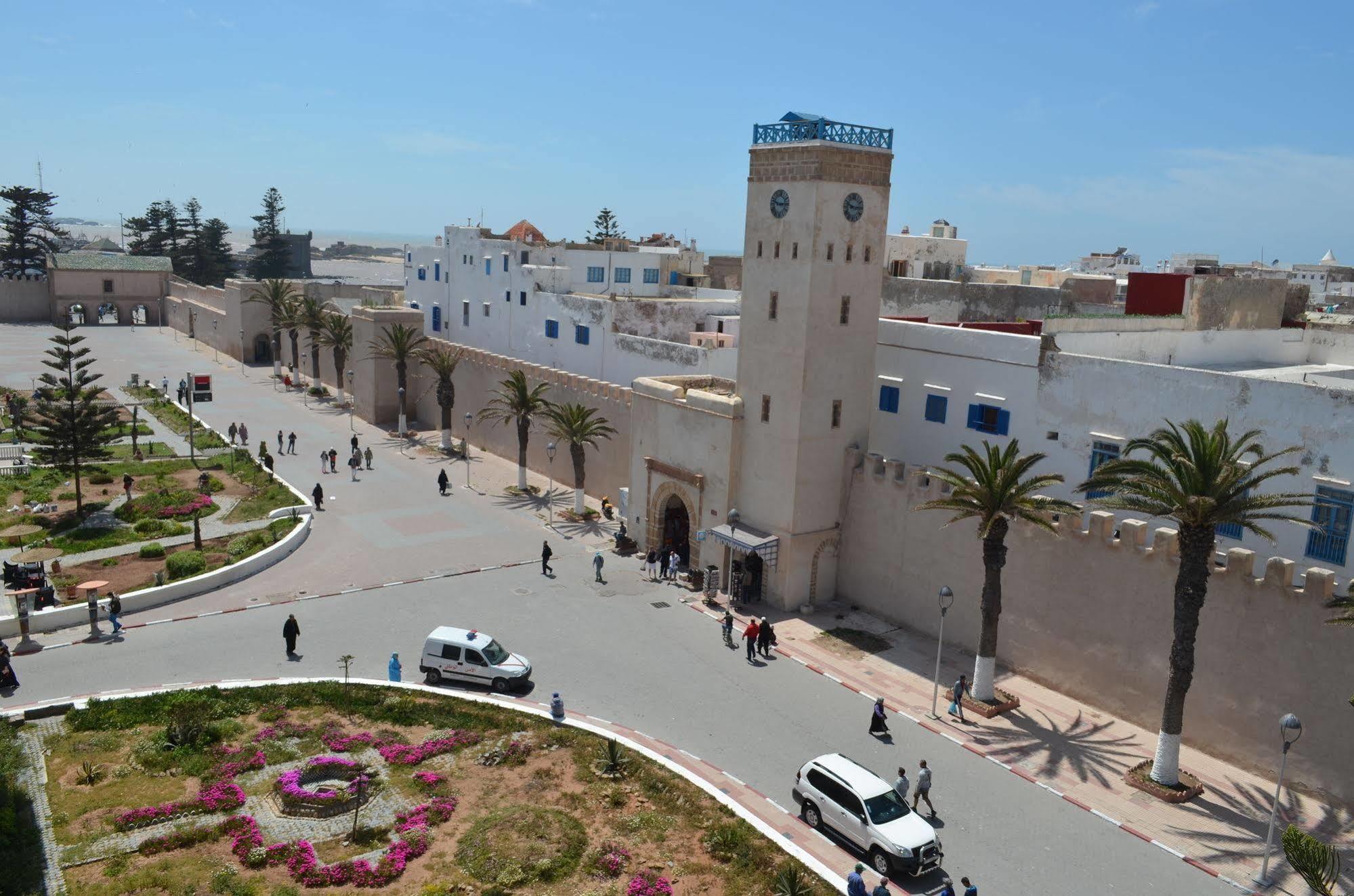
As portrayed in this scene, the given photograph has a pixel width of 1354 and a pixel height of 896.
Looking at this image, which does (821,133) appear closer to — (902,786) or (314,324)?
(902,786)

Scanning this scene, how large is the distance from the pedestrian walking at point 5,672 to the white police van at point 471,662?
7.37m

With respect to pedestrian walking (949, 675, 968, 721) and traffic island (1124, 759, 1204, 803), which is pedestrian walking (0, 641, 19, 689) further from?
traffic island (1124, 759, 1204, 803)

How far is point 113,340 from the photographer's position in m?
65.8

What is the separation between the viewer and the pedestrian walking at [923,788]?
14.9m

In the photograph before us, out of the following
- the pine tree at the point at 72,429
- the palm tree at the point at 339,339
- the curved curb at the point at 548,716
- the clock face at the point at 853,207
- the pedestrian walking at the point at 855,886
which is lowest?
the curved curb at the point at 548,716

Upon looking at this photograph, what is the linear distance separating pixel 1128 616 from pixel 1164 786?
3.29m

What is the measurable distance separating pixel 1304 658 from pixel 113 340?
2757 inches

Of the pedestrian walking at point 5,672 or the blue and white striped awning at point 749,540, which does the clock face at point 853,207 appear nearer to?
the blue and white striped awning at point 749,540

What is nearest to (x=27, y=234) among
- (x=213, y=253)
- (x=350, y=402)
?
(x=213, y=253)

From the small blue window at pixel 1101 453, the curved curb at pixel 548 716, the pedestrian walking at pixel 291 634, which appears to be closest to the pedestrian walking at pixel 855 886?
the curved curb at pixel 548 716

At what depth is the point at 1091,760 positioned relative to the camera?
1705cm

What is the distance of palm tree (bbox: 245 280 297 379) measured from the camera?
54.8m

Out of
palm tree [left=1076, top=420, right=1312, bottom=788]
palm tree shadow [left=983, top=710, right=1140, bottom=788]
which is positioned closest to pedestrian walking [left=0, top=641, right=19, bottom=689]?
palm tree shadow [left=983, top=710, right=1140, bottom=788]

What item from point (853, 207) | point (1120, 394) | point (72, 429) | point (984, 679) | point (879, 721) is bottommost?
A: point (879, 721)
